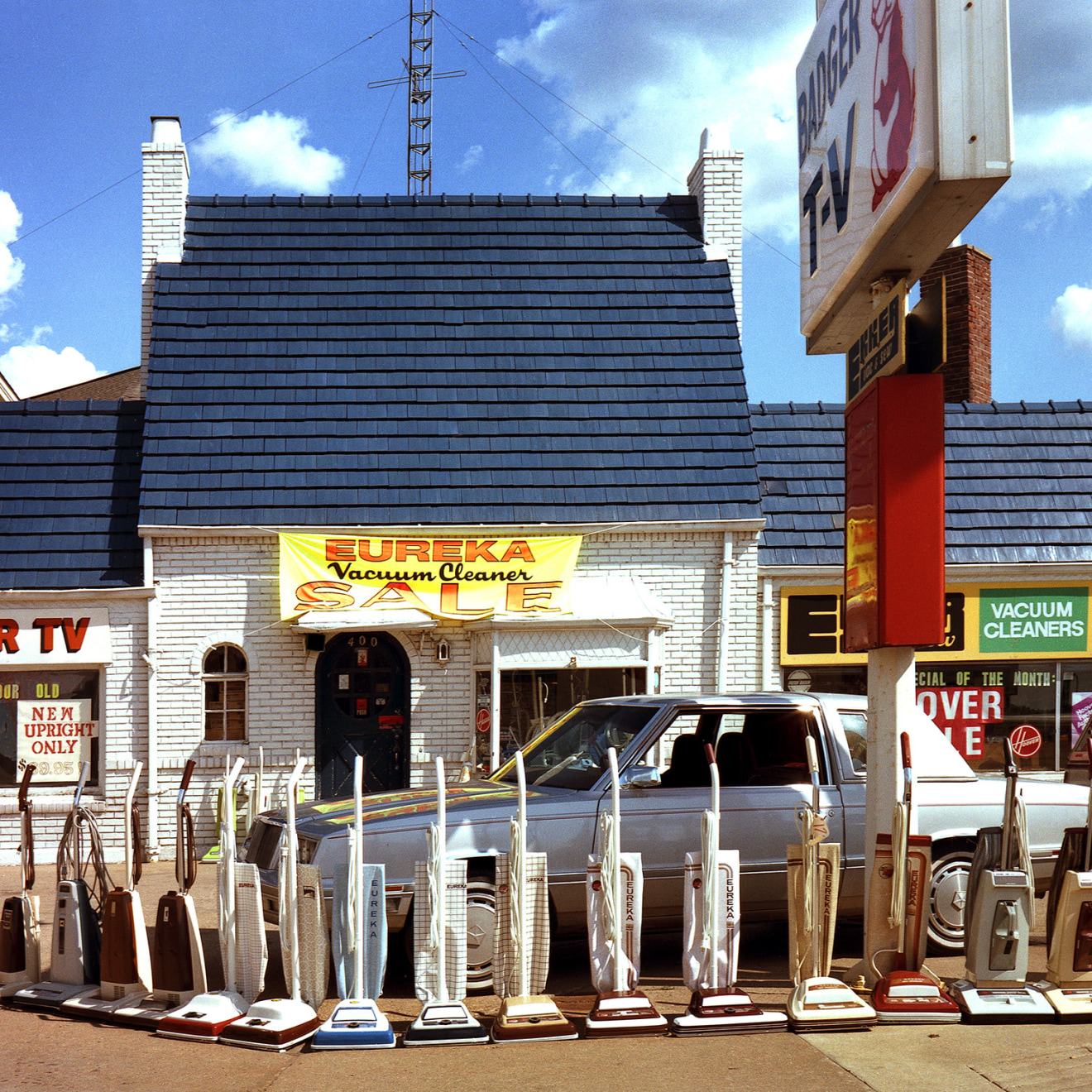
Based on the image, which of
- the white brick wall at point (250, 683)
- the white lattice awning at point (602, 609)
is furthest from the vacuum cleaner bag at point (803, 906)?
the white brick wall at point (250, 683)

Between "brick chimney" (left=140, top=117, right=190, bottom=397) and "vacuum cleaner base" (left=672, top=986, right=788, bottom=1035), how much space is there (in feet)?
36.1

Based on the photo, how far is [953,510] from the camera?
13719 millimetres

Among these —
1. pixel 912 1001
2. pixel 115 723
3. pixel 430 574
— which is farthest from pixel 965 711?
pixel 115 723

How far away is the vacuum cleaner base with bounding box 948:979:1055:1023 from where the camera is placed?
20.5ft

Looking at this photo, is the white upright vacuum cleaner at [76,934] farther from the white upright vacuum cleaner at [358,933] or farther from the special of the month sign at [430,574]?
the special of the month sign at [430,574]

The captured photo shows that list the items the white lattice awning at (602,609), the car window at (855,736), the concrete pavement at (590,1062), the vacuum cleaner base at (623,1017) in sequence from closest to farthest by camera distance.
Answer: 1. the concrete pavement at (590,1062)
2. the vacuum cleaner base at (623,1017)
3. the car window at (855,736)
4. the white lattice awning at (602,609)

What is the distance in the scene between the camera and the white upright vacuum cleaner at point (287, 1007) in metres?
5.99

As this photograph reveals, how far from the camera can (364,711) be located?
41.6 feet

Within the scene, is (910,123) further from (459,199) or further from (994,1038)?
(459,199)

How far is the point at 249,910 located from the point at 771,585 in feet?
26.3

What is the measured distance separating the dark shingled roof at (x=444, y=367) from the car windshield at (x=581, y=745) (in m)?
4.69

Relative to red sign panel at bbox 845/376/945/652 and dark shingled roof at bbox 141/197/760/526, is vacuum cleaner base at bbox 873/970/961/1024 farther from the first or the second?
dark shingled roof at bbox 141/197/760/526

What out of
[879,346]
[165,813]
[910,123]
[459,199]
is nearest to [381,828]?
[879,346]

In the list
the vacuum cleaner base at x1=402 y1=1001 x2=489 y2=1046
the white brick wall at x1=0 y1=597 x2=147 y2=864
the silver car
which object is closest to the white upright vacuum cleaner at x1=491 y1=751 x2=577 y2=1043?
the vacuum cleaner base at x1=402 y1=1001 x2=489 y2=1046
